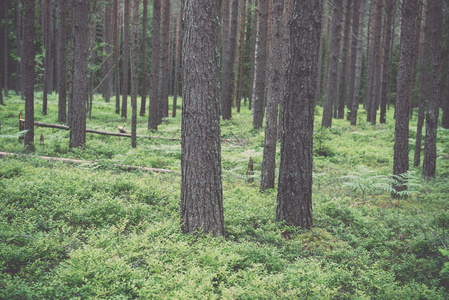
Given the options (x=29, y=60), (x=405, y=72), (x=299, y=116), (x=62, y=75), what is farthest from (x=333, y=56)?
(x=62, y=75)

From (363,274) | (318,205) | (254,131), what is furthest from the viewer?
(254,131)

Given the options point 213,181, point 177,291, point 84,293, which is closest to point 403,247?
point 213,181

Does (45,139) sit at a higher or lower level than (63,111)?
lower

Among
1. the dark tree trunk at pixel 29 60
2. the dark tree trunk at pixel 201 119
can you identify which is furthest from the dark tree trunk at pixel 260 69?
the dark tree trunk at pixel 201 119

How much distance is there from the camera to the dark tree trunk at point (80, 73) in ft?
A: 33.9

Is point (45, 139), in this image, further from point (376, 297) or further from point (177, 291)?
point (376, 297)

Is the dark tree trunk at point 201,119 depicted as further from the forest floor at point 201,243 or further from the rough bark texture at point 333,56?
the rough bark texture at point 333,56

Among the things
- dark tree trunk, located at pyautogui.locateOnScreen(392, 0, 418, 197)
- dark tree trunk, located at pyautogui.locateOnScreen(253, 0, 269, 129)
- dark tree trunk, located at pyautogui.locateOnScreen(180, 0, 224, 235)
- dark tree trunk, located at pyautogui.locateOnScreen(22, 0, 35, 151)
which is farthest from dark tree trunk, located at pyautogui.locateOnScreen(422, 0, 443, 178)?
dark tree trunk, located at pyautogui.locateOnScreen(22, 0, 35, 151)

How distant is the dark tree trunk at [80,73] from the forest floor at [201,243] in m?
2.53

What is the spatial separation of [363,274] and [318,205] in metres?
2.46

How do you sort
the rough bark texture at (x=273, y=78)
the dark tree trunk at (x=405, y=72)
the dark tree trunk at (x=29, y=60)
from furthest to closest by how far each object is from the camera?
the dark tree trunk at (x=29, y=60), the dark tree trunk at (x=405, y=72), the rough bark texture at (x=273, y=78)

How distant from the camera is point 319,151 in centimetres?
1189

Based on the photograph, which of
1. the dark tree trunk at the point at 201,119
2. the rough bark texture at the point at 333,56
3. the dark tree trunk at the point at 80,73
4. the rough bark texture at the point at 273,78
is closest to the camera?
the dark tree trunk at the point at 201,119

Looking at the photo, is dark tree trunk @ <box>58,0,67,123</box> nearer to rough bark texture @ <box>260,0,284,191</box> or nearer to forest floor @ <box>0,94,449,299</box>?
forest floor @ <box>0,94,449,299</box>
